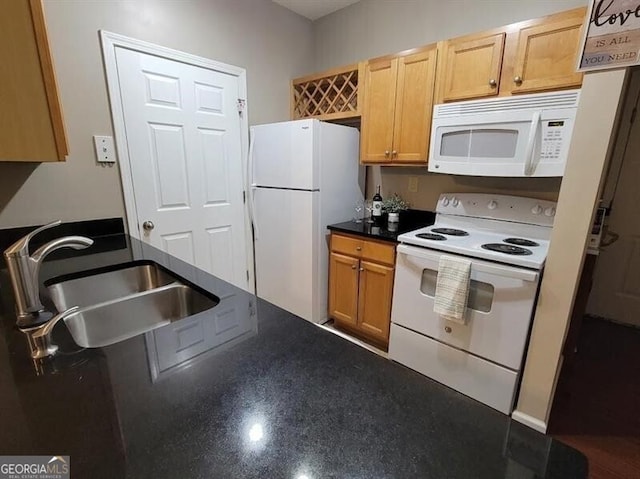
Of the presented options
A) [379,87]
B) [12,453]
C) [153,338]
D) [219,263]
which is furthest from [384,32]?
[12,453]

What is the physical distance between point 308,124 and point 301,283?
1.24 meters

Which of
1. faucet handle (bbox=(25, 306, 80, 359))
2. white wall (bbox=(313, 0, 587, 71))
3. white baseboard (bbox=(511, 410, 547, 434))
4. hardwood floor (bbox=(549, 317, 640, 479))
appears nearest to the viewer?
faucet handle (bbox=(25, 306, 80, 359))

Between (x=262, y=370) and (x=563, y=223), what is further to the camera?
(x=563, y=223)

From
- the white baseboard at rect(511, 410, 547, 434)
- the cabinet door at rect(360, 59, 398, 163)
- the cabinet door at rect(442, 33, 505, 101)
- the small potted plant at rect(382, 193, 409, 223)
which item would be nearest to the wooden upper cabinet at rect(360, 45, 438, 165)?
the cabinet door at rect(360, 59, 398, 163)

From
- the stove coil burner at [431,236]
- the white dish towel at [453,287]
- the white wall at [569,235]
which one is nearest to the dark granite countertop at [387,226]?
the stove coil burner at [431,236]

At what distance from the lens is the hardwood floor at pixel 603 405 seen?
147 cm

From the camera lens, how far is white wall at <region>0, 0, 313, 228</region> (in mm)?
1690

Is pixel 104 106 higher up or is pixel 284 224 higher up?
pixel 104 106

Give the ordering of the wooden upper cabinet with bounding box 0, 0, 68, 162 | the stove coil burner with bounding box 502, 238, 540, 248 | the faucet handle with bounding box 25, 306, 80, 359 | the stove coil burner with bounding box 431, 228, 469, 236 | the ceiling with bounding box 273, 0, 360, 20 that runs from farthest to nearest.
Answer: the ceiling with bounding box 273, 0, 360, 20 < the stove coil burner with bounding box 431, 228, 469, 236 < the stove coil burner with bounding box 502, 238, 540, 248 < the wooden upper cabinet with bounding box 0, 0, 68, 162 < the faucet handle with bounding box 25, 306, 80, 359

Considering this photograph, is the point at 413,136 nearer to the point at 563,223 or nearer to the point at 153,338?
the point at 563,223

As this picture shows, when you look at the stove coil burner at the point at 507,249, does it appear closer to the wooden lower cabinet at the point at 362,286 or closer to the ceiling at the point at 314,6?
the wooden lower cabinet at the point at 362,286

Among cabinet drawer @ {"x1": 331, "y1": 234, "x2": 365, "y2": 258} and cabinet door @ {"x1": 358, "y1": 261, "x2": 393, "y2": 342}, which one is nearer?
cabinet door @ {"x1": 358, "y1": 261, "x2": 393, "y2": 342}

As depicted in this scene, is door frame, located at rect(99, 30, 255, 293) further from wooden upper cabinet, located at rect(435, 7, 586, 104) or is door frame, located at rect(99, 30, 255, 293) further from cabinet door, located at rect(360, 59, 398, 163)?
wooden upper cabinet, located at rect(435, 7, 586, 104)

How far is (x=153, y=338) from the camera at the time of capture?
75 centimetres
